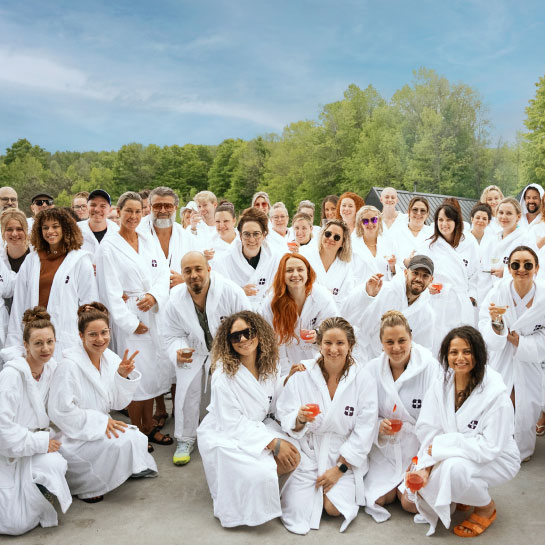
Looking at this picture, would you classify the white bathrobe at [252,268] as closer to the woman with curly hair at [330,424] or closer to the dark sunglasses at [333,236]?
the dark sunglasses at [333,236]

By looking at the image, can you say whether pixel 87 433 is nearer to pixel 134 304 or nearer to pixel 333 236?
pixel 134 304

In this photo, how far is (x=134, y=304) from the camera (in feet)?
18.7

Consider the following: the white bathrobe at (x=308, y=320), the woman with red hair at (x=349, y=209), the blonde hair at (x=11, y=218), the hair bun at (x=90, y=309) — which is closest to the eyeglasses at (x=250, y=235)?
the white bathrobe at (x=308, y=320)

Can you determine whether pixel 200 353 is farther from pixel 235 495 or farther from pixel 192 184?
pixel 192 184

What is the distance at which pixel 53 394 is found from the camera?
14.3ft

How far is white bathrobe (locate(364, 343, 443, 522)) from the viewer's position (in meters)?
4.37

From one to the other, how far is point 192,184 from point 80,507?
75.8 m

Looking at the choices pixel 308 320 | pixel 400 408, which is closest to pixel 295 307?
pixel 308 320

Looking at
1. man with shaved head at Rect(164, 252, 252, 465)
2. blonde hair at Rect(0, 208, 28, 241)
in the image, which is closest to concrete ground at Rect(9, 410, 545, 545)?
man with shaved head at Rect(164, 252, 252, 465)

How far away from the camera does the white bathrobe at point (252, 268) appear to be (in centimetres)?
592

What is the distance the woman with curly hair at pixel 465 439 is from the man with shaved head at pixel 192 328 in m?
2.01

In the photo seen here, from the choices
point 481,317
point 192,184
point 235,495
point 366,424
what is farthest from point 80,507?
point 192,184

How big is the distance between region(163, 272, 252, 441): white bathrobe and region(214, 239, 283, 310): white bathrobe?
1.91ft

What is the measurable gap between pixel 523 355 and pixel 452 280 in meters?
1.44
